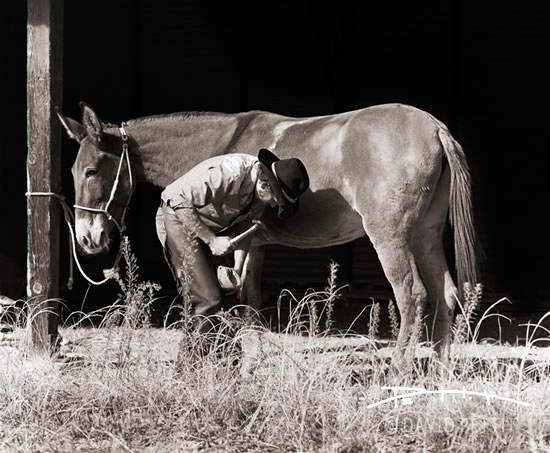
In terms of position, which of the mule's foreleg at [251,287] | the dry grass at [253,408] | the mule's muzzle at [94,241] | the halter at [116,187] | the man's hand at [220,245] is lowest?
the dry grass at [253,408]

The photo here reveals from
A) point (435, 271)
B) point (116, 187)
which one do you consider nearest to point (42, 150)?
point (116, 187)

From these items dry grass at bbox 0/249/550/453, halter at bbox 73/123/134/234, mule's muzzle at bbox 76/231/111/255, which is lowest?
dry grass at bbox 0/249/550/453

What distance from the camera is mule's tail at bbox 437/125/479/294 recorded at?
6699mm

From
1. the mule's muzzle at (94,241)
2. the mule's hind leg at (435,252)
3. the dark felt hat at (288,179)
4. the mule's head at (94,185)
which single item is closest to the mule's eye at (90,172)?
the mule's head at (94,185)

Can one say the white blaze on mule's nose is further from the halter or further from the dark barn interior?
the dark barn interior

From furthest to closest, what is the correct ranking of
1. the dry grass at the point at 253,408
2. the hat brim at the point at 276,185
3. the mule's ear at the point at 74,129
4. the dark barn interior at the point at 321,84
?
the dark barn interior at the point at 321,84
the mule's ear at the point at 74,129
the hat brim at the point at 276,185
the dry grass at the point at 253,408

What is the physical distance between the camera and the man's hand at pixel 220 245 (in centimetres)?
599

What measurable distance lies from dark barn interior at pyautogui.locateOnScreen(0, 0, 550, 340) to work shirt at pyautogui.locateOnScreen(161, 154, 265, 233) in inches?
140

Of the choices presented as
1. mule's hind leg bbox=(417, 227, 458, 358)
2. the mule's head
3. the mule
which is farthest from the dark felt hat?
the mule's head

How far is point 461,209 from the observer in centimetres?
673

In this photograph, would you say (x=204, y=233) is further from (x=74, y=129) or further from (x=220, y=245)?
(x=74, y=129)

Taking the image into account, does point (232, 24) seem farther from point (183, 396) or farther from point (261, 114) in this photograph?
point (183, 396)

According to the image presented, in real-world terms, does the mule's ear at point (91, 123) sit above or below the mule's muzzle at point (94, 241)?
above

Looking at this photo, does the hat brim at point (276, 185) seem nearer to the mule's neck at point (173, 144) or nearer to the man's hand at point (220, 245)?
the man's hand at point (220, 245)
